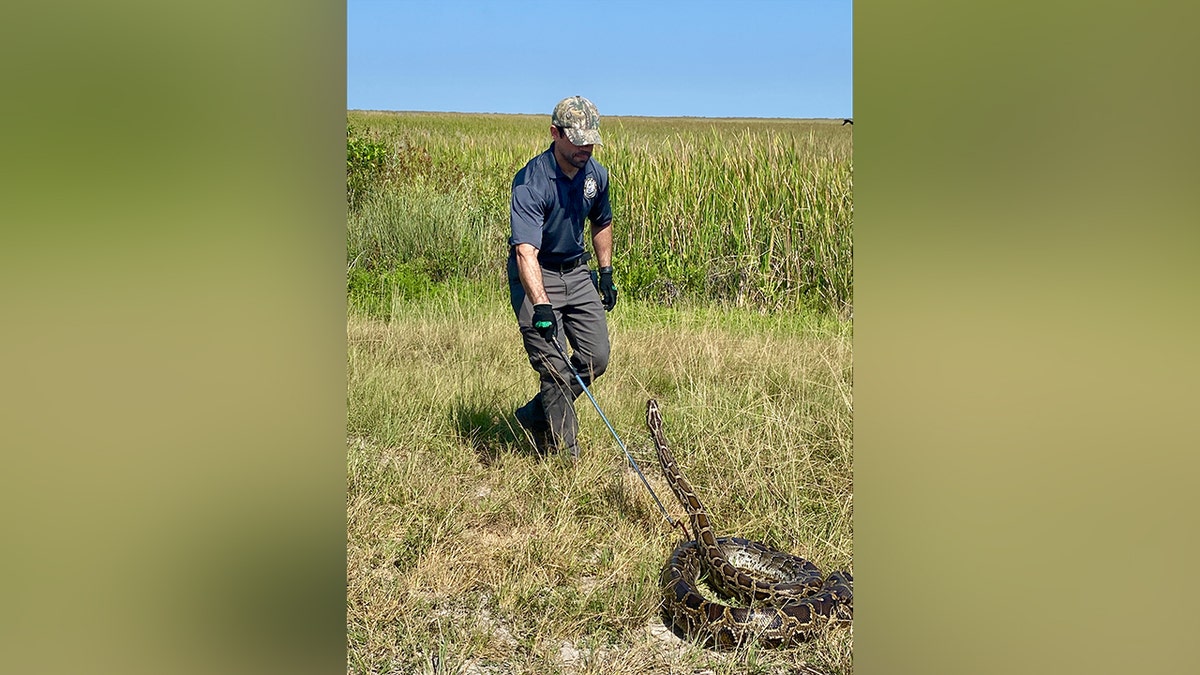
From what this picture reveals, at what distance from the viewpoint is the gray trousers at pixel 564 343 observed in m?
5.92

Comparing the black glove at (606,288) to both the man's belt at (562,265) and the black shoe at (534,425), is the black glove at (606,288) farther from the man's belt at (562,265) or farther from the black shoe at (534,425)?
the black shoe at (534,425)

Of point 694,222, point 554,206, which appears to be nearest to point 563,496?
point 554,206

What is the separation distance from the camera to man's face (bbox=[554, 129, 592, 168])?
18.8 ft

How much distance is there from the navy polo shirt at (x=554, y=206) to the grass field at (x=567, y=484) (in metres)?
1.17

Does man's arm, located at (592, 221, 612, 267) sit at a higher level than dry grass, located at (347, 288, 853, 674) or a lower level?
higher

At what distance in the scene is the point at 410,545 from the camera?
14.5 feet

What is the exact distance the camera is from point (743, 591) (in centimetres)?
409

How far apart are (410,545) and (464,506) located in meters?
0.52

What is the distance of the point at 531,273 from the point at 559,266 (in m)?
0.61

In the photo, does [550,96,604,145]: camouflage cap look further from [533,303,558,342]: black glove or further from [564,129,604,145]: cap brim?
[533,303,558,342]: black glove

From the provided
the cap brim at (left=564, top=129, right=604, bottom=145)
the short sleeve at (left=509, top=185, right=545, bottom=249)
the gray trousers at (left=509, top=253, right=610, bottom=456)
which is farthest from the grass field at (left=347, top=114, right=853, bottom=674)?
the cap brim at (left=564, top=129, right=604, bottom=145)
